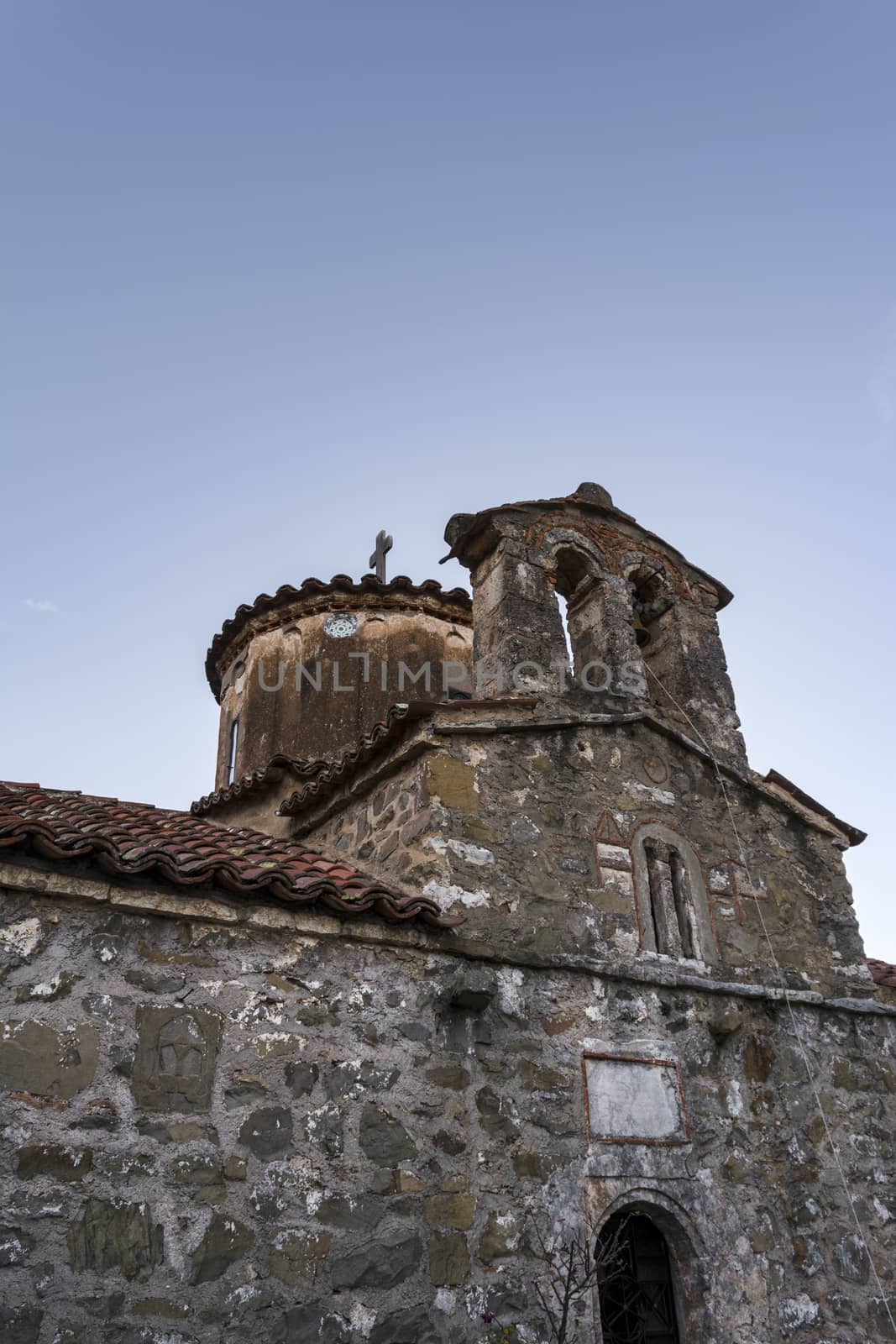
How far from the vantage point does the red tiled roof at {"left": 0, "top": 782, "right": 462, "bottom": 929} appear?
166 inches

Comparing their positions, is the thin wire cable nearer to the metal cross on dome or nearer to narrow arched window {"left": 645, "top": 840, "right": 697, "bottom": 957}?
narrow arched window {"left": 645, "top": 840, "right": 697, "bottom": 957}

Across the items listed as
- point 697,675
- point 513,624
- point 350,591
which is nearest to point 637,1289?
point 513,624

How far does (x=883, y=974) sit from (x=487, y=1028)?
145 inches

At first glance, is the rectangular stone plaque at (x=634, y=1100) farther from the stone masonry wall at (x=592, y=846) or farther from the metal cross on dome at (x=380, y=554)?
the metal cross on dome at (x=380, y=554)

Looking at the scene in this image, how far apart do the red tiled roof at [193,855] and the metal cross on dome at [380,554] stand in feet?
15.2

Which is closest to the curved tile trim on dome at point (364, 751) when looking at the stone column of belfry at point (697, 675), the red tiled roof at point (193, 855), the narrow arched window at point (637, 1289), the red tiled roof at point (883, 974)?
the red tiled roof at point (193, 855)

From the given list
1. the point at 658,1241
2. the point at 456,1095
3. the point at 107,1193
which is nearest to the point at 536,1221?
the point at 456,1095

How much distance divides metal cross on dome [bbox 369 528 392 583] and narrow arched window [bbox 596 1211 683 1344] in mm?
6623

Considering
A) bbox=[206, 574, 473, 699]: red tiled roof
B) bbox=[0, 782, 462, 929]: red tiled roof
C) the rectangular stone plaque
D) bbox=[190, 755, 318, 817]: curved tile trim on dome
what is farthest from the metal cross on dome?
the rectangular stone plaque

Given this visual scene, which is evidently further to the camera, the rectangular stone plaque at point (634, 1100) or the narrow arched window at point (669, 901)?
the narrow arched window at point (669, 901)

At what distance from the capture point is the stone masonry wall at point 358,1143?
385 cm

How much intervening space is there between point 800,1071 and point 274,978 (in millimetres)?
3505

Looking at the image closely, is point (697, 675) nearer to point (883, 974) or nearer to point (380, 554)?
point (883, 974)

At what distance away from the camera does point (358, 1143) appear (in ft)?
14.6
